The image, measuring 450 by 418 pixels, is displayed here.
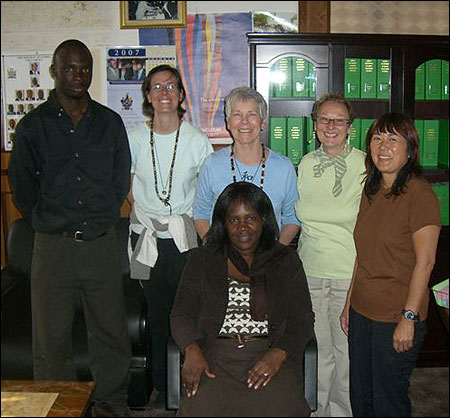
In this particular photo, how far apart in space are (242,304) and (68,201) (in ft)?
2.29

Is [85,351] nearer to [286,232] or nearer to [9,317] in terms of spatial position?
[9,317]

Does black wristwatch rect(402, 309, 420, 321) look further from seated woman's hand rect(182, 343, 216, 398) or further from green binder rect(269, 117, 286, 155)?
green binder rect(269, 117, 286, 155)

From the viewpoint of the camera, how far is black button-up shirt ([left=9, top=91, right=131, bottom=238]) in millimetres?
1880

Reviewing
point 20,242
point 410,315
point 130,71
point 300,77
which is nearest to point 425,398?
point 410,315

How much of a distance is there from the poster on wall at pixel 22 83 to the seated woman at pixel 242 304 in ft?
5.24

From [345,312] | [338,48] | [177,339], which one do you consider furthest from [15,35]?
[345,312]

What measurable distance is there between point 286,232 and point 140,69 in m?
1.37

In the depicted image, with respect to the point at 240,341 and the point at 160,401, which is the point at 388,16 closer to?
the point at 240,341

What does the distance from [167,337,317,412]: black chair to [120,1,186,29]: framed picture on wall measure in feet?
6.07

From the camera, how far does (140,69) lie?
302 centimetres

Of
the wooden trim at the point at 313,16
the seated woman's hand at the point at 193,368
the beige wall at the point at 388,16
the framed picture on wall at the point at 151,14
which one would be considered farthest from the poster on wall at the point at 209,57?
the seated woman's hand at the point at 193,368

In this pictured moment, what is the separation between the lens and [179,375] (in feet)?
5.96

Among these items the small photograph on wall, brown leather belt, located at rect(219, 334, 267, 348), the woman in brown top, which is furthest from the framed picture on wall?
brown leather belt, located at rect(219, 334, 267, 348)

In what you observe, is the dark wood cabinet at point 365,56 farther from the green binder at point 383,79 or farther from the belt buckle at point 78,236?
the belt buckle at point 78,236
